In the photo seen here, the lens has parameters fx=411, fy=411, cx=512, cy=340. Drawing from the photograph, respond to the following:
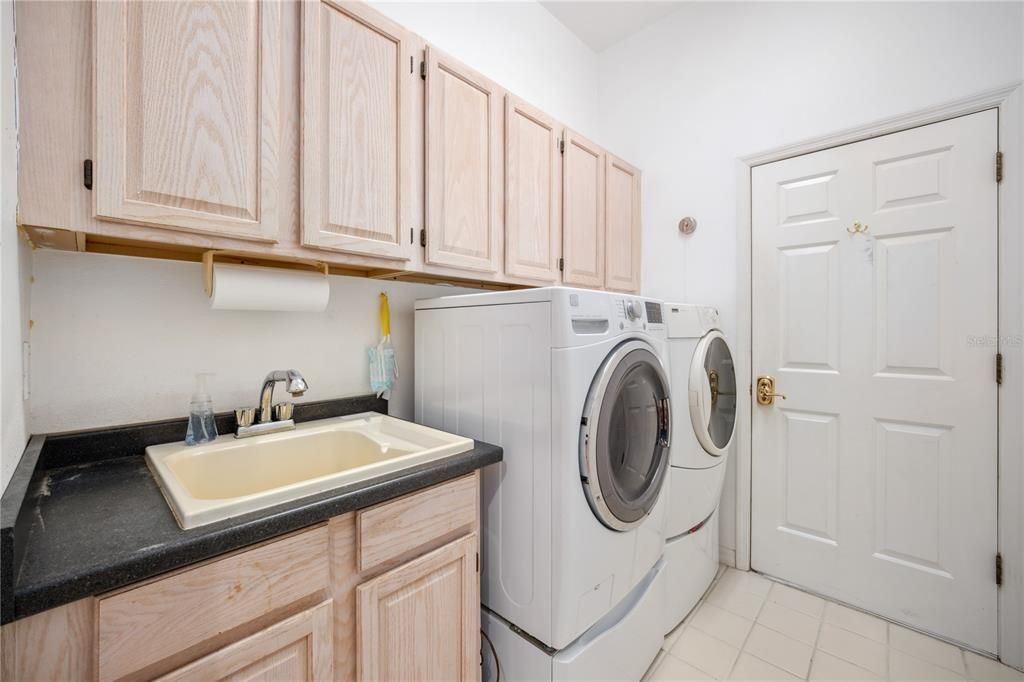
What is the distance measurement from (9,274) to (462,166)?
1.21 m

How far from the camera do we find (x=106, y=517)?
31.0 inches

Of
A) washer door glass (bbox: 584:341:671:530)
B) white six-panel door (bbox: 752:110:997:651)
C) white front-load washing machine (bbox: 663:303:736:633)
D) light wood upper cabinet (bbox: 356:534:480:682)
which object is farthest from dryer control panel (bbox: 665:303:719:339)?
light wood upper cabinet (bbox: 356:534:480:682)

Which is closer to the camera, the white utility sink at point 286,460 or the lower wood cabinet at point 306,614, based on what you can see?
the lower wood cabinet at point 306,614

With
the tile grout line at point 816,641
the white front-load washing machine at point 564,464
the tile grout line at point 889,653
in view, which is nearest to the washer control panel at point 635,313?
the white front-load washing machine at point 564,464

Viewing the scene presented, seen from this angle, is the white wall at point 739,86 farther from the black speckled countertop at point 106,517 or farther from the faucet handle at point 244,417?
the faucet handle at point 244,417

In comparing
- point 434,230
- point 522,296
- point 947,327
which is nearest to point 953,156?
point 947,327

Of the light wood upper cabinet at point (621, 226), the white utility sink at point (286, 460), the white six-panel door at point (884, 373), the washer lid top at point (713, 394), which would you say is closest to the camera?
the white utility sink at point (286, 460)

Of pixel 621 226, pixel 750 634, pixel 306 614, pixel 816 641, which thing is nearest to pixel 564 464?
pixel 306 614

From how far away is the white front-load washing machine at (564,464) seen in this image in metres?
1.19

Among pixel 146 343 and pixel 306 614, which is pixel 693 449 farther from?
pixel 146 343

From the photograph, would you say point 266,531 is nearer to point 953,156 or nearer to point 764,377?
point 764,377

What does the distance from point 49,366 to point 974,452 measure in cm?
320

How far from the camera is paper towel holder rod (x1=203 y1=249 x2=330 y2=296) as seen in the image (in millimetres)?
1142

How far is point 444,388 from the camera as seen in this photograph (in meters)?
1.56
